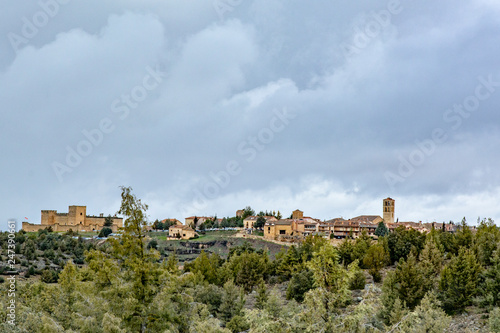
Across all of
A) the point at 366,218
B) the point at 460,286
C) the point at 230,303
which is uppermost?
the point at 366,218

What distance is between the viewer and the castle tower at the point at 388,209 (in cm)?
9794

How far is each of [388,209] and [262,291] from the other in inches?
2803

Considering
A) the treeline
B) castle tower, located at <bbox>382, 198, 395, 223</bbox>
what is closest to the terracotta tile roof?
castle tower, located at <bbox>382, 198, 395, 223</bbox>

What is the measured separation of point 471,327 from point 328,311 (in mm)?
18742

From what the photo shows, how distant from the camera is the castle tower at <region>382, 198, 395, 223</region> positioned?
97938mm

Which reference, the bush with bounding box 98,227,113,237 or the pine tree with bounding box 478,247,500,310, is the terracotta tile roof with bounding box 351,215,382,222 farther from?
the pine tree with bounding box 478,247,500,310

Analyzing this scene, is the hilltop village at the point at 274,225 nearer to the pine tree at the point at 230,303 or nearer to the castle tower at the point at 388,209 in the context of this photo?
the castle tower at the point at 388,209

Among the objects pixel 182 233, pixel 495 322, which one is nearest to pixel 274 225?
pixel 182 233

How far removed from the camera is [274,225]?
83.1 meters

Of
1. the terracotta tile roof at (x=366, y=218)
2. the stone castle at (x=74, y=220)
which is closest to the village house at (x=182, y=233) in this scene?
the stone castle at (x=74, y=220)

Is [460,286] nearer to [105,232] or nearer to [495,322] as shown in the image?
[495,322]

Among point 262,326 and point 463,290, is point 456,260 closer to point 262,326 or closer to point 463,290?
point 463,290

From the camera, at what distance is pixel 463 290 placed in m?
28.5

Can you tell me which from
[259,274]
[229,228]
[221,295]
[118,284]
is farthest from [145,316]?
[229,228]
